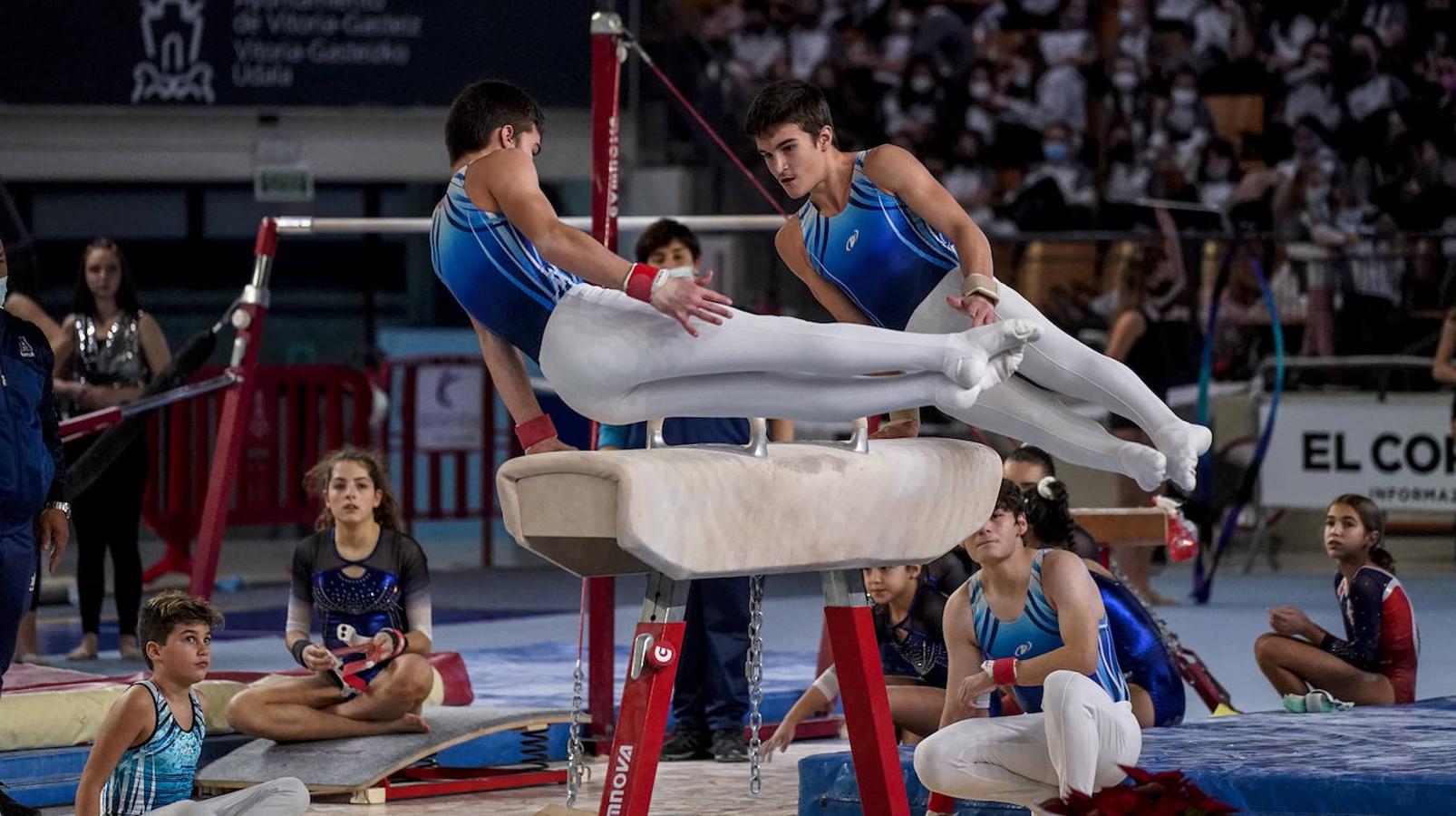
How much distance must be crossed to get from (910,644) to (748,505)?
214cm

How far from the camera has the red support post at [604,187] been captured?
20.7 feet

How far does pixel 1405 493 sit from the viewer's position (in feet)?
34.1

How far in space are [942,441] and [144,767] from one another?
2038 millimetres

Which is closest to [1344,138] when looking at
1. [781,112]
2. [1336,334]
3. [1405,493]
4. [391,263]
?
[1336,334]

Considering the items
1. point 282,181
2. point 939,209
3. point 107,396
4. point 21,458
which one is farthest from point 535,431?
point 282,181

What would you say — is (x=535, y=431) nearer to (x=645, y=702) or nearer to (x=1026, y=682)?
(x=645, y=702)

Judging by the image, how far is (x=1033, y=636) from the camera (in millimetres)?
4672

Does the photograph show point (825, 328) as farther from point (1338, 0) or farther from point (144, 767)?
point (1338, 0)

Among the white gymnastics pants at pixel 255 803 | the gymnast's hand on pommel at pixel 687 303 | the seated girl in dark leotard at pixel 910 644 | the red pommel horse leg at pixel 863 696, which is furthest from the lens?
the seated girl in dark leotard at pixel 910 644

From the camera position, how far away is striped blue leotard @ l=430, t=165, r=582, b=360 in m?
3.95

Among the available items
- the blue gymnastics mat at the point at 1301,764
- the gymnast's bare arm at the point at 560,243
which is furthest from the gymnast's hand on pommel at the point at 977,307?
the blue gymnastics mat at the point at 1301,764

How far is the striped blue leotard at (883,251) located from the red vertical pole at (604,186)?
6.59ft

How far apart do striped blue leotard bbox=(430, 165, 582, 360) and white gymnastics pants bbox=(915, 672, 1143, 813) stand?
131cm

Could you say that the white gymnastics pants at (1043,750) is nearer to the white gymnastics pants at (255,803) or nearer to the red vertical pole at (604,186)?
the white gymnastics pants at (255,803)
